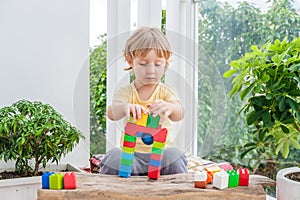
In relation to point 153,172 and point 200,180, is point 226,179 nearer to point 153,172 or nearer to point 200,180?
point 200,180

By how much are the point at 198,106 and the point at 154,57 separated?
219 mm

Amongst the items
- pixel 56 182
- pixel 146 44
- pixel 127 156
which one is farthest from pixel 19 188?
pixel 146 44

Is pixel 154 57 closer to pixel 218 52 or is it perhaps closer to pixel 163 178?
pixel 163 178

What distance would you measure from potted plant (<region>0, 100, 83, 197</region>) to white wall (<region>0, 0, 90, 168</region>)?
0.63ft

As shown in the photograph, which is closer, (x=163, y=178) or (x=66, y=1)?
(x=163, y=178)

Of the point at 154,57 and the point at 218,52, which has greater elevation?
the point at 218,52

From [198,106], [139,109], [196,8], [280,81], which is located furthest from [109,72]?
[196,8]

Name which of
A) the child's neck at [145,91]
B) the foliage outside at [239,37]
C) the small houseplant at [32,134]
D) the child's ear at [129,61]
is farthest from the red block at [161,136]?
the foliage outside at [239,37]

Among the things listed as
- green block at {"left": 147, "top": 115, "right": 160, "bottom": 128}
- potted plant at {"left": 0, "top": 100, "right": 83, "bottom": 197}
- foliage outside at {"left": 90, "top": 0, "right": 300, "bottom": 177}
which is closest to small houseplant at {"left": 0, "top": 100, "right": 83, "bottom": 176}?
potted plant at {"left": 0, "top": 100, "right": 83, "bottom": 197}

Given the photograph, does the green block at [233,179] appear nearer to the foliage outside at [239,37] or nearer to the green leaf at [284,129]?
the green leaf at [284,129]

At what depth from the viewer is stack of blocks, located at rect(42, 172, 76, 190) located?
50.3 inches

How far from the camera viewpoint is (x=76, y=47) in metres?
2.11

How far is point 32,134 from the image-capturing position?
1.66 meters

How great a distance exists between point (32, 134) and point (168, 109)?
0.60 metres
